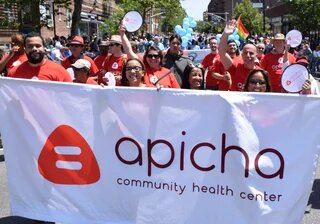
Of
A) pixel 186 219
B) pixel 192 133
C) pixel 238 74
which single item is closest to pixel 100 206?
pixel 186 219

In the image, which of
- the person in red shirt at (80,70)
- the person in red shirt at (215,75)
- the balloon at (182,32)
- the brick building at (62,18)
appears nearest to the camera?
the person in red shirt at (80,70)

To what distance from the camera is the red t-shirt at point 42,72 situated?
15.0ft

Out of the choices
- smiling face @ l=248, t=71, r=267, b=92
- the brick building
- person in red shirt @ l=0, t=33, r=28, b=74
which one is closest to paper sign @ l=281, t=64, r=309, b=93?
smiling face @ l=248, t=71, r=267, b=92

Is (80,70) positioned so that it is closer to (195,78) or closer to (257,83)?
(195,78)

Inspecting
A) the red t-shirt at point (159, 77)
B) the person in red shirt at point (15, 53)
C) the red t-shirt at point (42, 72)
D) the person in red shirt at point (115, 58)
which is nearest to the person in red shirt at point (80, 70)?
the red t-shirt at point (42, 72)

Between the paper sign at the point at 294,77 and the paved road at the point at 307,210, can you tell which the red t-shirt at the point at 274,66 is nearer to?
the paved road at the point at 307,210

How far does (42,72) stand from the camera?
181 inches

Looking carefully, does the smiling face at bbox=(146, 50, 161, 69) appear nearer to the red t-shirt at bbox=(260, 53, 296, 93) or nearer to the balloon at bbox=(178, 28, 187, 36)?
the red t-shirt at bbox=(260, 53, 296, 93)

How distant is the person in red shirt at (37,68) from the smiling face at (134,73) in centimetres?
59

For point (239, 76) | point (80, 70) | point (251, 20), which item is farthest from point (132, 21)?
point (251, 20)

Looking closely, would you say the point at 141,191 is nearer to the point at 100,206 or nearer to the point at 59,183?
the point at 100,206

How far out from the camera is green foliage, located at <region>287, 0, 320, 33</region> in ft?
99.0

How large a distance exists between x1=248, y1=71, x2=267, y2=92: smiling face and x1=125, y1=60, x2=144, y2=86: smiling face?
98 cm

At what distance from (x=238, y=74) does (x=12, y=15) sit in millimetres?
25442
